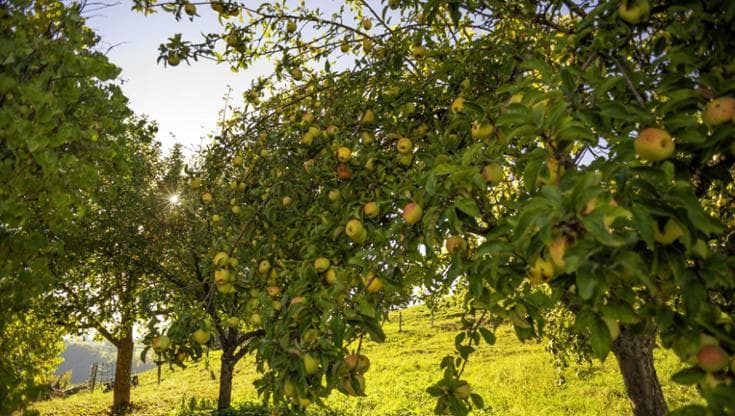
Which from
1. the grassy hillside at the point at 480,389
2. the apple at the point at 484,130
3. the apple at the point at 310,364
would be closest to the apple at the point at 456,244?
the apple at the point at 484,130

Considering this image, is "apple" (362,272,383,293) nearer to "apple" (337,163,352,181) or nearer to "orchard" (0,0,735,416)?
"orchard" (0,0,735,416)

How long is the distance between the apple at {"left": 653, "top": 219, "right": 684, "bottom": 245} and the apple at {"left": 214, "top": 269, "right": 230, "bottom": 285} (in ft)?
8.46

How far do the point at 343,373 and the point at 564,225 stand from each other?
49.6 inches

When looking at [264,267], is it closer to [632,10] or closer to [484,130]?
[484,130]

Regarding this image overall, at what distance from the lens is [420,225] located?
2395mm

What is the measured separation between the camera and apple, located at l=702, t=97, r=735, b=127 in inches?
64.9

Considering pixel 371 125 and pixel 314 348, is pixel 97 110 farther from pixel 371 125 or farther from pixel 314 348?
pixel 314 348

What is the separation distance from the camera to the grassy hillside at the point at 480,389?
44.0ft

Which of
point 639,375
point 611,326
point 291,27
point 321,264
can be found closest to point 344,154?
point 321,264

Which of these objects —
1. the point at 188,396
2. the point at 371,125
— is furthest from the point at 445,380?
the point at 188,396

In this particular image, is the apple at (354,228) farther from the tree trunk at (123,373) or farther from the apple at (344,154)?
the tree trunk at (123,373)

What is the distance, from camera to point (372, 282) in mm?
2125

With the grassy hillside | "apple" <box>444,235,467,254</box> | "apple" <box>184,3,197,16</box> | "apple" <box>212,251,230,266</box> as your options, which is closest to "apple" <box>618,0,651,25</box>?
"apple" <box>444,235,467,254</box>

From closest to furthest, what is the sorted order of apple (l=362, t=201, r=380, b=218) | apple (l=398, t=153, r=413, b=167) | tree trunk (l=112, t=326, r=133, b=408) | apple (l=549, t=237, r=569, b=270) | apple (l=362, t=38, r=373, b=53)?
1. apple (l=549, t=237, r=569, b=270)
2. apple (l=362, t=201, r=380, b=218)
3. apple (l=398, t=153, r=413, b=167)
4. apple (l=362, t=38, r=373, b=53)
5. tree trunk (l=112, t=326, r=133, b=408)
